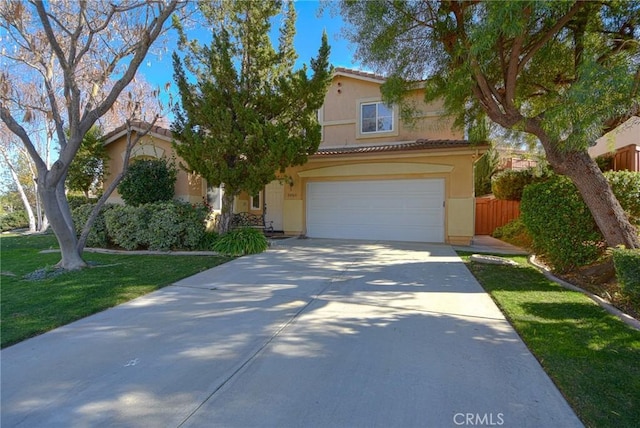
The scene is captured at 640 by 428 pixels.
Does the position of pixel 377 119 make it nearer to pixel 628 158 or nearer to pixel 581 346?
pixel 628 158

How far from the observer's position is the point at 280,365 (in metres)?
3.21

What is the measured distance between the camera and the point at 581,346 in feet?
11.7

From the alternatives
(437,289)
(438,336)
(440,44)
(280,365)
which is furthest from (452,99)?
(280,365)

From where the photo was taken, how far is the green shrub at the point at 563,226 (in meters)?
6.41

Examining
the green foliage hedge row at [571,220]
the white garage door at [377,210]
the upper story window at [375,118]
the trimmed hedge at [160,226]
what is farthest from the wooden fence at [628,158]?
the trimmed hedge at [160,226]

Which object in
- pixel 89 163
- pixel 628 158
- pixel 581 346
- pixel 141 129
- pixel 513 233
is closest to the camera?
pixel 581 346

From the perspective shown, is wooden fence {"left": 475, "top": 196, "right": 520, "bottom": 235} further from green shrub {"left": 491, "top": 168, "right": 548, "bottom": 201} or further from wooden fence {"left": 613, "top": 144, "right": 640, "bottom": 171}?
wooden fence {"left": 613, "top": 144, "right": 640, "bottom": 171}

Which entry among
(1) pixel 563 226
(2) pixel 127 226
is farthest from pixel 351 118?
(1) pixel 563 226

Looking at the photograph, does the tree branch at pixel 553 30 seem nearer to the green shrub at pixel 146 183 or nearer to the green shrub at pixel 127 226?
the green shrub at pixel 127 226

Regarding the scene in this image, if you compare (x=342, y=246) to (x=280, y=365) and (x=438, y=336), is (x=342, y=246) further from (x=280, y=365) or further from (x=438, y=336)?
(x=280, y=365)

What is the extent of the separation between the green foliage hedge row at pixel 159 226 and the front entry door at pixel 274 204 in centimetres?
452

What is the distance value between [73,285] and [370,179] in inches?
373

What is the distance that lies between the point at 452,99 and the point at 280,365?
256 inches

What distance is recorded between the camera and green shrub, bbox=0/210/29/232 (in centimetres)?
1939
